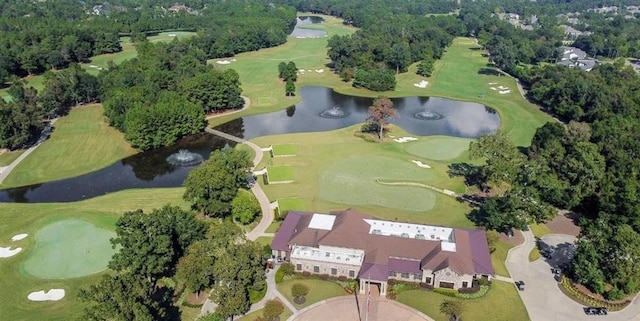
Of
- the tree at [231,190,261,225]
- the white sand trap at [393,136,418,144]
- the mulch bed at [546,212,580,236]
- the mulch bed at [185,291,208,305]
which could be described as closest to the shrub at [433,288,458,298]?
the mulch bed at [546,212,580,236]

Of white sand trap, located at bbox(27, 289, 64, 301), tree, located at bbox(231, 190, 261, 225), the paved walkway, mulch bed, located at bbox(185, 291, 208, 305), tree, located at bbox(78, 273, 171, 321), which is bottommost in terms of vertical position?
mulch bed, located at bbox(185, 291, 208, 305)

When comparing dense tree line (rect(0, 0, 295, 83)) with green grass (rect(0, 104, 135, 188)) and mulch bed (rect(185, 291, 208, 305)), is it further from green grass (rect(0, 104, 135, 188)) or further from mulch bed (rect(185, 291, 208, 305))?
mulch bed (rect(185, 291, 208, 305))

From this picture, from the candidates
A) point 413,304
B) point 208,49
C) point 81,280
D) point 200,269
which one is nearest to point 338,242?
point 413,304

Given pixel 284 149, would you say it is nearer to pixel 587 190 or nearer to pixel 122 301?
pixel 587 190

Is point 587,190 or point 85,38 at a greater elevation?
point 85,38

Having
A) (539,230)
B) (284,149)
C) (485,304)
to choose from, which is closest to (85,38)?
(284,149)

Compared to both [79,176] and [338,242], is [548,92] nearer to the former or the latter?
[338,242]
